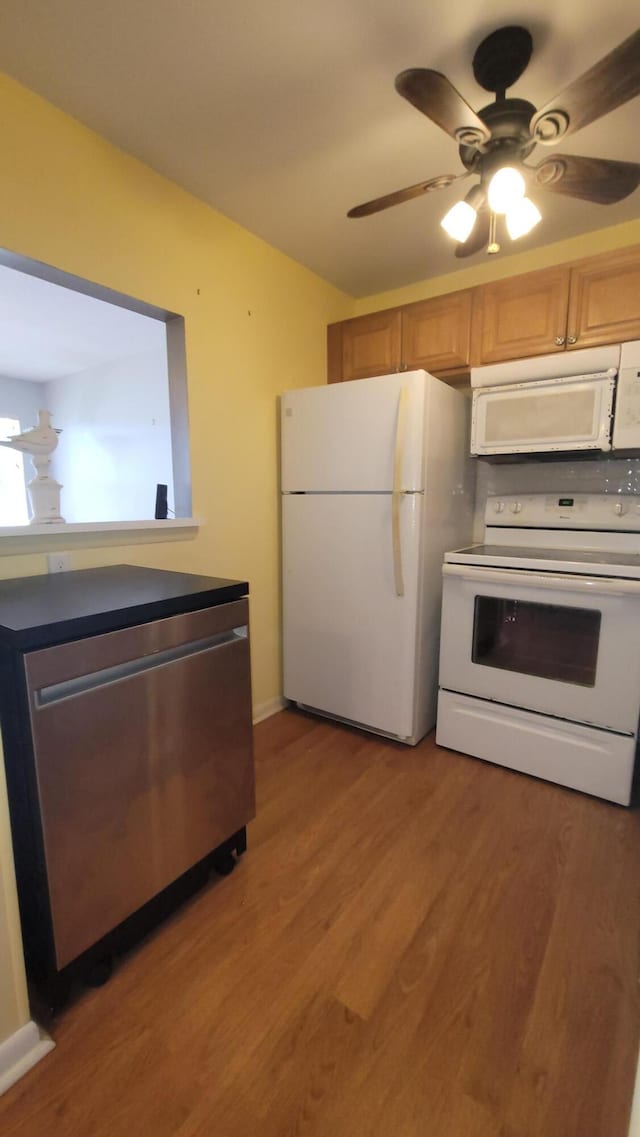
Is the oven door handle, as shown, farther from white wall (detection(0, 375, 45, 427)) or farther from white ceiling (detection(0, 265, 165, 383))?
white wall (detection(0, 375, 45, 427))

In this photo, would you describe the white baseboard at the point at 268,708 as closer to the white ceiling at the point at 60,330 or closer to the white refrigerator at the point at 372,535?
the white refrigerator at the point at 372,535

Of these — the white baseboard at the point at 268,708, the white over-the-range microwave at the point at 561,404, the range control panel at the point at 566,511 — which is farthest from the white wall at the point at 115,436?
the range control panel at the point at 566,511

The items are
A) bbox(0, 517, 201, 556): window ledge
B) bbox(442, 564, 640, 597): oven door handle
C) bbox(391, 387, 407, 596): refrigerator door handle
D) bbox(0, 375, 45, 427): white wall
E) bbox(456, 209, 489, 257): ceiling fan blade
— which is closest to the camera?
bbox(0, 517, 201, 556): window ledge

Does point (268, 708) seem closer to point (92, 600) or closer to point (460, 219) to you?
point (92, 600)

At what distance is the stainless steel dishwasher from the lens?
3.25ft

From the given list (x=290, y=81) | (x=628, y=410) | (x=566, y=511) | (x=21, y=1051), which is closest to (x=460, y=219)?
(x=290, y=81)

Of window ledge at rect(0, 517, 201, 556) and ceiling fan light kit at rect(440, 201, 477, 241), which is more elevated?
ceiling fan light kit at rect(440, 201, 477, 241)

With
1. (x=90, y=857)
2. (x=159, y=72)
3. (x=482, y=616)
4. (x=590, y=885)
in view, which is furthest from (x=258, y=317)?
(x=590, y=885)

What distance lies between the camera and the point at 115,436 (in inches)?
156

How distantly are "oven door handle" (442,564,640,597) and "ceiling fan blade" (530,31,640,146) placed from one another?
1336mm

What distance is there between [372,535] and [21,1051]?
6.07 ft

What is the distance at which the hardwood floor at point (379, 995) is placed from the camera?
3.04 ft

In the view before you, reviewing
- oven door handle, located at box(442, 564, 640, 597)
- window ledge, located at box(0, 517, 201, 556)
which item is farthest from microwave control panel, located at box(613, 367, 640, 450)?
window ledge, located at box(0, 517, 201, 556)

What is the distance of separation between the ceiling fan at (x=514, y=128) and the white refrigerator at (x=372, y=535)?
67 centimetres
